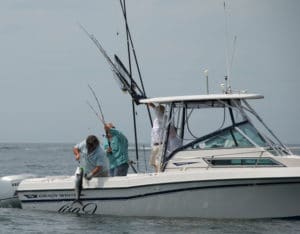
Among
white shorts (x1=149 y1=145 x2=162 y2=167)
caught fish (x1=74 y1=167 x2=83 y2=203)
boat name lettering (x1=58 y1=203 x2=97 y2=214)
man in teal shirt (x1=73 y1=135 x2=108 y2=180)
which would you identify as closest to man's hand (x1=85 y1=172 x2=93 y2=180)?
man in teal shirt (x1=73 y1=135 x2=108 y2=180)

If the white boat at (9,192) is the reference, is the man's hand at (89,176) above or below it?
above

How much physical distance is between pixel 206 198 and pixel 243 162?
2.97 feet

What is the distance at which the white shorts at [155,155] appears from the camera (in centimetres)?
1764

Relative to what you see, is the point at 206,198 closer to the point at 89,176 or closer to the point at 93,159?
the point at 89,176

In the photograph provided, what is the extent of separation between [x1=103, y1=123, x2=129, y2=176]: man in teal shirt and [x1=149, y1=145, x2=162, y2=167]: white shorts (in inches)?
28.9

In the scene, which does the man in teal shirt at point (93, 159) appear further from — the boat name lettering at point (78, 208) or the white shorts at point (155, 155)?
the white shorts at point (155, 155)

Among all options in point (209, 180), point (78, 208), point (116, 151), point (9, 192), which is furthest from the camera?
point (9, 192)

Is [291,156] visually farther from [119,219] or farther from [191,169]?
[119,219]

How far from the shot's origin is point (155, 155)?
58.6ft

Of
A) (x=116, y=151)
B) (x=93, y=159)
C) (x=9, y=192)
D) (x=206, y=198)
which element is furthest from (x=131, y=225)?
(x=9, y=192)

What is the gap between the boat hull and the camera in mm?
16484

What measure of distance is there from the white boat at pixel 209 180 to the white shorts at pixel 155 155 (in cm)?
21

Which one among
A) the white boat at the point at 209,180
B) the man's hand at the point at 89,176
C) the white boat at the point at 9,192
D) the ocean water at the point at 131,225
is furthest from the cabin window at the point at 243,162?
the white boat at the point at 9,192

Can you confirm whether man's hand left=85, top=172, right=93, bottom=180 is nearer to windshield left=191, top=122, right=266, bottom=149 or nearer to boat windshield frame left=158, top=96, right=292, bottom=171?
boat windshield frame left=158, top=96, right=292, bottom=171
